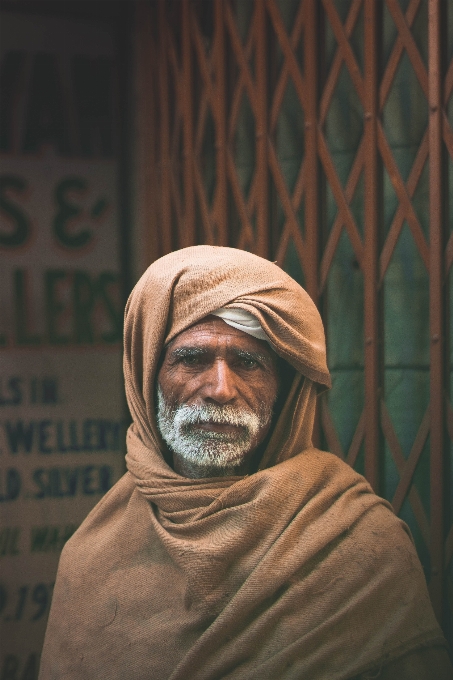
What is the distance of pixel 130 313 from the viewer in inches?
81.2

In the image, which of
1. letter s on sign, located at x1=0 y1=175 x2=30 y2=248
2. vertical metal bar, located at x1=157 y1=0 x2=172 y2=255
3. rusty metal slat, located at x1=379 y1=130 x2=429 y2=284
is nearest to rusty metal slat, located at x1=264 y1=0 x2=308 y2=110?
rusty metal slat, located at x1=379 y1=130 x2=429 y2=284

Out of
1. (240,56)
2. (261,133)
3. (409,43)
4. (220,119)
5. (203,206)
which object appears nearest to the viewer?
(409,43)

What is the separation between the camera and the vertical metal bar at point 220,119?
3471 mm

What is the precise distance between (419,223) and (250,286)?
0.92 meters

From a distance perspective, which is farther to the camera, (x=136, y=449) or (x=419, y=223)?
(x=419, y=223)

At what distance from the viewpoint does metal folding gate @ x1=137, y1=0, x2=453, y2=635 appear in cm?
249

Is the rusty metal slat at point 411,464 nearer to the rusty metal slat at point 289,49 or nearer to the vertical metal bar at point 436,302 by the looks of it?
the vertical metal bar at point 436,302

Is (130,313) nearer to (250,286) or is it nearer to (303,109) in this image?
(250,286)

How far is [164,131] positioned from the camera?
3992 millimetres

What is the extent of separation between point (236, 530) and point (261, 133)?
75.2 inches

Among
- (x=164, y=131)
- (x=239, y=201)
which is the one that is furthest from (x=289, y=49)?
(x=164, y=131)

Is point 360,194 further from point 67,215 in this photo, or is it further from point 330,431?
point 67,215

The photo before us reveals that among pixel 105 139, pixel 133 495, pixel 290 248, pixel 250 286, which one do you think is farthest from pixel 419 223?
pixel 105 139

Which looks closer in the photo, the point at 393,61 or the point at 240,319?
the point at 240,319
